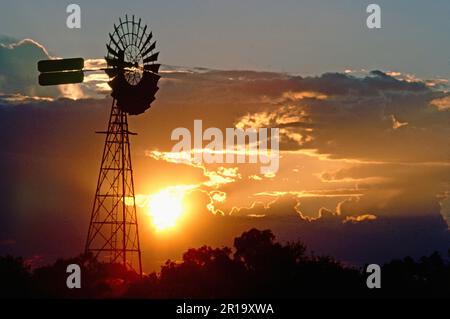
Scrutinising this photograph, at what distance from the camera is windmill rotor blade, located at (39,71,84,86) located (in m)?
77.0

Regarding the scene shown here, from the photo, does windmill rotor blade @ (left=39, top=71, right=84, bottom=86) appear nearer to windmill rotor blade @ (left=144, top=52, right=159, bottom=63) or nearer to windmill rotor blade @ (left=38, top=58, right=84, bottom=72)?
windmill rotor blade @ (left=38, top=58, right=84, bottom=72)

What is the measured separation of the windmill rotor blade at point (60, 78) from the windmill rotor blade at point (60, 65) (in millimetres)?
333

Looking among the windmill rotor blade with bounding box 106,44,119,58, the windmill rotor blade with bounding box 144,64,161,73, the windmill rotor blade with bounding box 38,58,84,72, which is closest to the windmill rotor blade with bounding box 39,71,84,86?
the windmill rotor blade with bounding box 38,58,84,72

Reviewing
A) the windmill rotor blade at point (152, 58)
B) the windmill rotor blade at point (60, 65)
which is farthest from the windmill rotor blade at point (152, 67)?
the windmill rotor blade at point (60, 65)

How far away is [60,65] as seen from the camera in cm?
7762

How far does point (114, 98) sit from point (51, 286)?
23.2m

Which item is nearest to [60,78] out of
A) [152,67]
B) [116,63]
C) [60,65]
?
[60,65]

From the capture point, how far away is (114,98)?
253 ft

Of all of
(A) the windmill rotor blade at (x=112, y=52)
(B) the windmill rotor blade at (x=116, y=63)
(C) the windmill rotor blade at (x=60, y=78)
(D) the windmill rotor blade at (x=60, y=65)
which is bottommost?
(C) the windmill rotor blade at (x=60, y=78)

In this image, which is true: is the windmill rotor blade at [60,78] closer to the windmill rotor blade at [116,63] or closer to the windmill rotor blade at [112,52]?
the windmill rotor blade at [116,63]

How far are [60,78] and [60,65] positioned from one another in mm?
1115

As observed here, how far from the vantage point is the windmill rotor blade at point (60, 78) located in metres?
77.0

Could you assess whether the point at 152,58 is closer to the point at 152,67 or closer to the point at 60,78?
the point at 152,67

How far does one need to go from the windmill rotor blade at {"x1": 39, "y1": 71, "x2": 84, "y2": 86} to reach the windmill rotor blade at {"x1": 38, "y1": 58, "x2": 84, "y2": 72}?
33 centimetres
